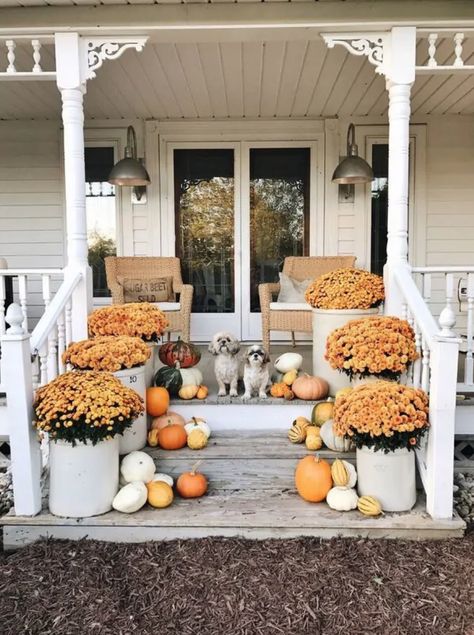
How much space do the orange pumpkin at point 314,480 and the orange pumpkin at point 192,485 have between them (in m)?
0.44

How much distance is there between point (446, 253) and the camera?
527cm

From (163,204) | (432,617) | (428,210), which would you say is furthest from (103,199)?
(432,617)

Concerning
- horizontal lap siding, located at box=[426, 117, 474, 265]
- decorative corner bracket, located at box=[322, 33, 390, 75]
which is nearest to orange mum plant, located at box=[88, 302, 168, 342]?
decorative corner bracket, located at box=[322, 33, 390, 75]

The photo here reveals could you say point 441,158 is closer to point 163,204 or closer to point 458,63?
point 458,63

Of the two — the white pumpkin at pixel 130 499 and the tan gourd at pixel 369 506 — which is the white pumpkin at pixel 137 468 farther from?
the tan gourd at pixel 369 506

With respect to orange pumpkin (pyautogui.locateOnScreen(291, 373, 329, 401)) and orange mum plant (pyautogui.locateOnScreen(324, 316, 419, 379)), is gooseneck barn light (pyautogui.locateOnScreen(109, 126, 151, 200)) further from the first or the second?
orange mum plant (pyautogui.locateOnScreen(324, 316, 419, 379))

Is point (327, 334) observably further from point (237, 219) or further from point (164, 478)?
point (237, 219)

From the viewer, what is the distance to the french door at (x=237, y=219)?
5.25 metres

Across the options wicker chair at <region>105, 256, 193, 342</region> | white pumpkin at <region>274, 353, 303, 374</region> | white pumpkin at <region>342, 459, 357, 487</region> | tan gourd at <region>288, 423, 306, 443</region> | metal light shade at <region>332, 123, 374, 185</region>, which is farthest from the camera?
metal light shade at <region>332, 123, 374, 185</region>

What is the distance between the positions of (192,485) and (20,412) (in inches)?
32.4

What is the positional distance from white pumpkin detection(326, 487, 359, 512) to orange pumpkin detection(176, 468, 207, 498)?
1.87ft

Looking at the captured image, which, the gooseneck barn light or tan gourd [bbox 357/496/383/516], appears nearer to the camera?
tan gourd [bbox 357/496/383/516]

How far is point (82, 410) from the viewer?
2.19m

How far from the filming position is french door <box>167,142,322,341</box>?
17.2ft
